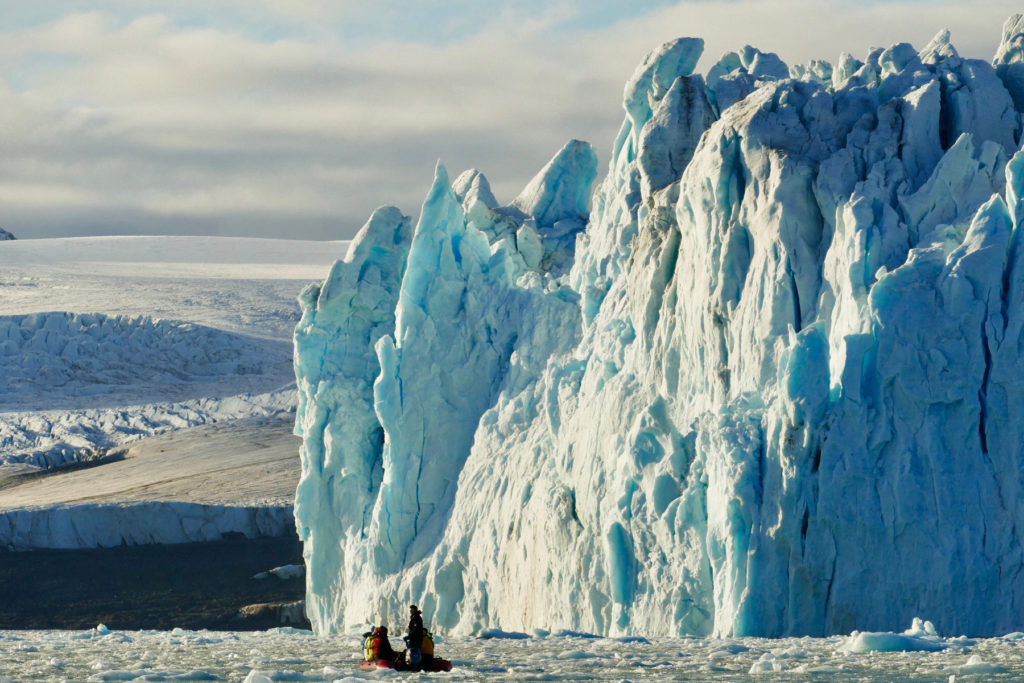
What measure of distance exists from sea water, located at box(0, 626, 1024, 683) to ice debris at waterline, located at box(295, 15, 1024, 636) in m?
1.33

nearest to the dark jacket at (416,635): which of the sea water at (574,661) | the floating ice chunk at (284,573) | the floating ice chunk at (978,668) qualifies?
the sea water at (574,661)

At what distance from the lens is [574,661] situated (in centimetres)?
1409

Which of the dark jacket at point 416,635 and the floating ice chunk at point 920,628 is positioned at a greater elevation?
the dark jacket at point 416,635

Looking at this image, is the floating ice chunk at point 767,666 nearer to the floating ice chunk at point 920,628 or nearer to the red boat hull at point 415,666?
the floating ice chunk at point 920,628

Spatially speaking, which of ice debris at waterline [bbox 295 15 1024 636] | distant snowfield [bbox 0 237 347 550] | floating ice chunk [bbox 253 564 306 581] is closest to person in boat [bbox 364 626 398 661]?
ice debris at waterline [bbox 295 15 1024 636]

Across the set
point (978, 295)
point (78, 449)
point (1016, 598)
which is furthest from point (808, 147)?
point (78, 449)

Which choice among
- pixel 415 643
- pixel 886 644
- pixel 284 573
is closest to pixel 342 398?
pixel 415 643

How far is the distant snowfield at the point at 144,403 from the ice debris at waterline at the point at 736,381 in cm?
2274

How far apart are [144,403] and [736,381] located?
52.3 m

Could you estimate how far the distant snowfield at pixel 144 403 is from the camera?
45.8 meters

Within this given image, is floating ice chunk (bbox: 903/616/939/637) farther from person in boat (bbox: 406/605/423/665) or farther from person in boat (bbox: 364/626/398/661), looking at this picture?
person in boat (bbox: 364/626/398/661)

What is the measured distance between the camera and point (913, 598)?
52.1 ft

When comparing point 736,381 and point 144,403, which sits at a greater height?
point 736,381

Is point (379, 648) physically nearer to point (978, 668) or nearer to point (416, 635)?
point (416, 635)
